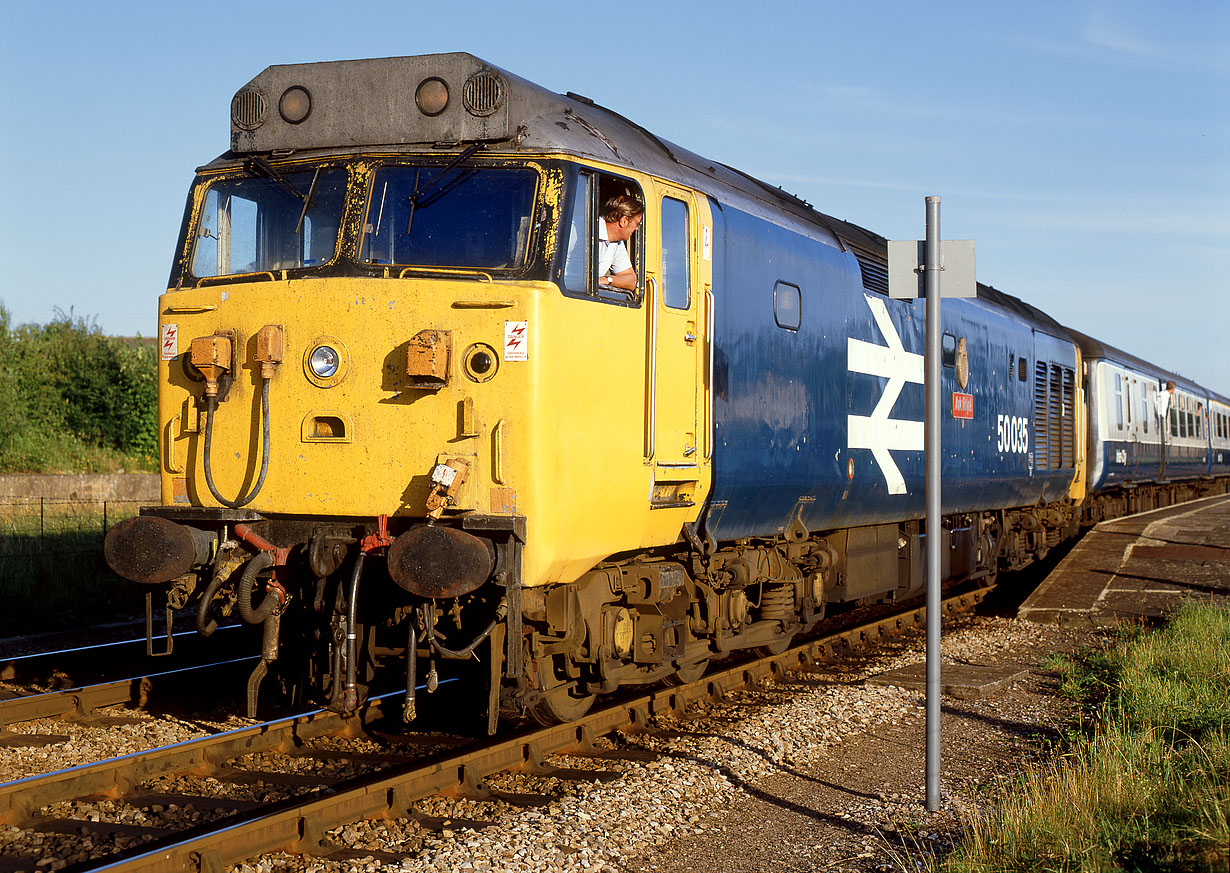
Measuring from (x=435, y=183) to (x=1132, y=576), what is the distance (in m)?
11.5

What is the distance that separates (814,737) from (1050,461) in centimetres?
1021

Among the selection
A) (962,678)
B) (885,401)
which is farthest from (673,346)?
(962,678)

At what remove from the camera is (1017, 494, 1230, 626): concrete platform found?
1273 cm

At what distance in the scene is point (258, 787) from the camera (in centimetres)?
627

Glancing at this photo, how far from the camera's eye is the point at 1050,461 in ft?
54.3

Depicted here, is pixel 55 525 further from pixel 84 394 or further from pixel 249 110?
pixel 84 394

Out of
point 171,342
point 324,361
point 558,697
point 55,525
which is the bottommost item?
point 558,697

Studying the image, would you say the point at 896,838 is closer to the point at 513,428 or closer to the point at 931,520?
the point at 931,520

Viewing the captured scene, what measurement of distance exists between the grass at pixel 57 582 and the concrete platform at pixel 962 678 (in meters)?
7.92

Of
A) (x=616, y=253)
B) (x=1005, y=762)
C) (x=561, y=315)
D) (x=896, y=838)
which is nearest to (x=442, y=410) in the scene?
(x=561, y=315)

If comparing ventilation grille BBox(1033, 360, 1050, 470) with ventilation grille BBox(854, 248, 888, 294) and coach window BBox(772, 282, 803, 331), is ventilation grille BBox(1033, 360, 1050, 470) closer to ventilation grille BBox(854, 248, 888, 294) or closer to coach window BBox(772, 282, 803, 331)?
ventilation grille BBox(854, 248, 888, 294)

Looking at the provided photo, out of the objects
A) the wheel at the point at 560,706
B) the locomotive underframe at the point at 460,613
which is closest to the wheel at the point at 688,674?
the locomotive underframe at the point at 460,613

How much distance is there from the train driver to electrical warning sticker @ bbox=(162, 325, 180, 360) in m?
2.47

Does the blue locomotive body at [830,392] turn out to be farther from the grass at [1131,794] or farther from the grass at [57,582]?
the grass at [57,582]
